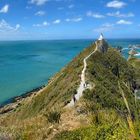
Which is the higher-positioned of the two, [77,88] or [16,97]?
[77,88]

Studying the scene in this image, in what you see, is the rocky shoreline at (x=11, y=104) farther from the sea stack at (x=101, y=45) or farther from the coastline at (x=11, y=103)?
the sea stack at (x=101, y=45)

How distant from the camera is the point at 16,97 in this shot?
97438 mm

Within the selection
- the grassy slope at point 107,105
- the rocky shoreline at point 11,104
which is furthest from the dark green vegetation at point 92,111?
the rocky shoreline at point 11,104

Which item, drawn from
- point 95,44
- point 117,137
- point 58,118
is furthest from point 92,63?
point 117,137

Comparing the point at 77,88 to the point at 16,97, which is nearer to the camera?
the point at 77,88

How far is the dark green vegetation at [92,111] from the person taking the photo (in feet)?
20.0

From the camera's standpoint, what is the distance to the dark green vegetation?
611 centimetres

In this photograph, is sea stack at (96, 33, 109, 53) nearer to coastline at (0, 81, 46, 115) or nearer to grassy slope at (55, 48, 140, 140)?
grassy slope at (55, 48, 140, 140)

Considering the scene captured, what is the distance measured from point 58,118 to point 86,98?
1576cm

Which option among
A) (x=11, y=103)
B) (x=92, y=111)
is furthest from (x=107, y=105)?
(x=11, y=103)

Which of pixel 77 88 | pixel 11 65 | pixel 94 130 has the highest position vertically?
pixel 94 130

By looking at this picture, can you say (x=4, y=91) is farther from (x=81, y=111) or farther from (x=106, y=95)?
(x=81, y=111)

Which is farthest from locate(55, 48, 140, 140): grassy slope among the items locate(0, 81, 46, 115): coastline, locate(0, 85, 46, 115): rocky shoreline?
locate(0, 85, 46, 115): rocky shoreline

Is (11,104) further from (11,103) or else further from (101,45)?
(101,45)
